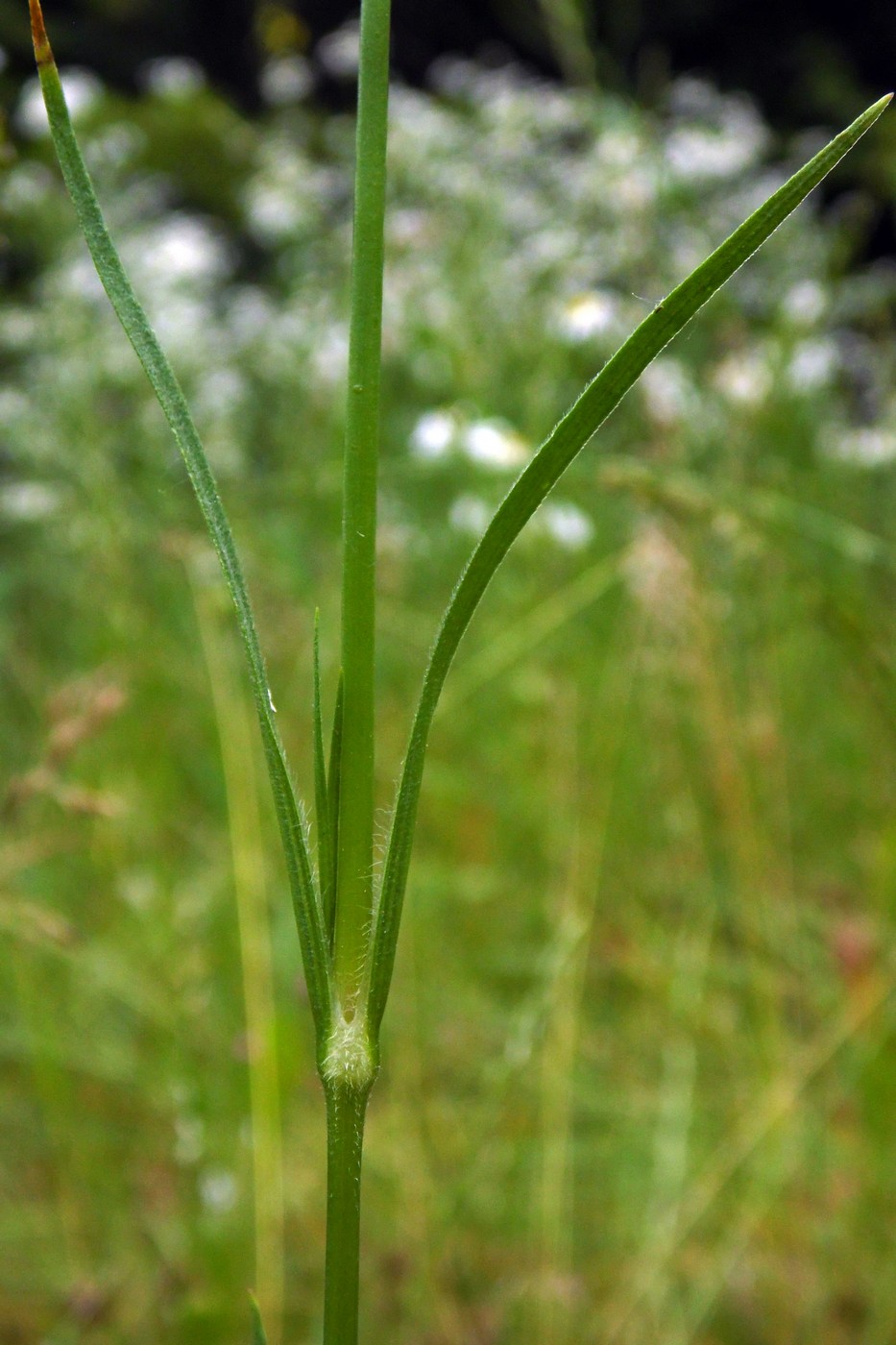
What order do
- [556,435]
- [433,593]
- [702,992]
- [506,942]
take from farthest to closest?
[433,593] → [506,942] → [702,992] → [556,435]

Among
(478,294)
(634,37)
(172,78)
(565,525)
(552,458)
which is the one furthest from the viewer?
(634,37)

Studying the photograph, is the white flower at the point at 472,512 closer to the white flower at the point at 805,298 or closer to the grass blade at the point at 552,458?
the white flower at the point at 805,298

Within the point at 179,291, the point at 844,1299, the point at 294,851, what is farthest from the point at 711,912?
the point at 179,291

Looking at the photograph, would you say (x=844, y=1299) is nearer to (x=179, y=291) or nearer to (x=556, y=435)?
(x=556, y=435)

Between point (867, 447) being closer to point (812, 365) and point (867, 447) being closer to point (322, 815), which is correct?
point (812, 365)

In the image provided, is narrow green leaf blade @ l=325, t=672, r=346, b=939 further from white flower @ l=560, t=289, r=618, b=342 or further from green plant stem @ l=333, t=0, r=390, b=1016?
white flower @ l=560, t=289, r=618, b=342

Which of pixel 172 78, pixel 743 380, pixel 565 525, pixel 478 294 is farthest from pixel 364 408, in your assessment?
pixel 172 78
